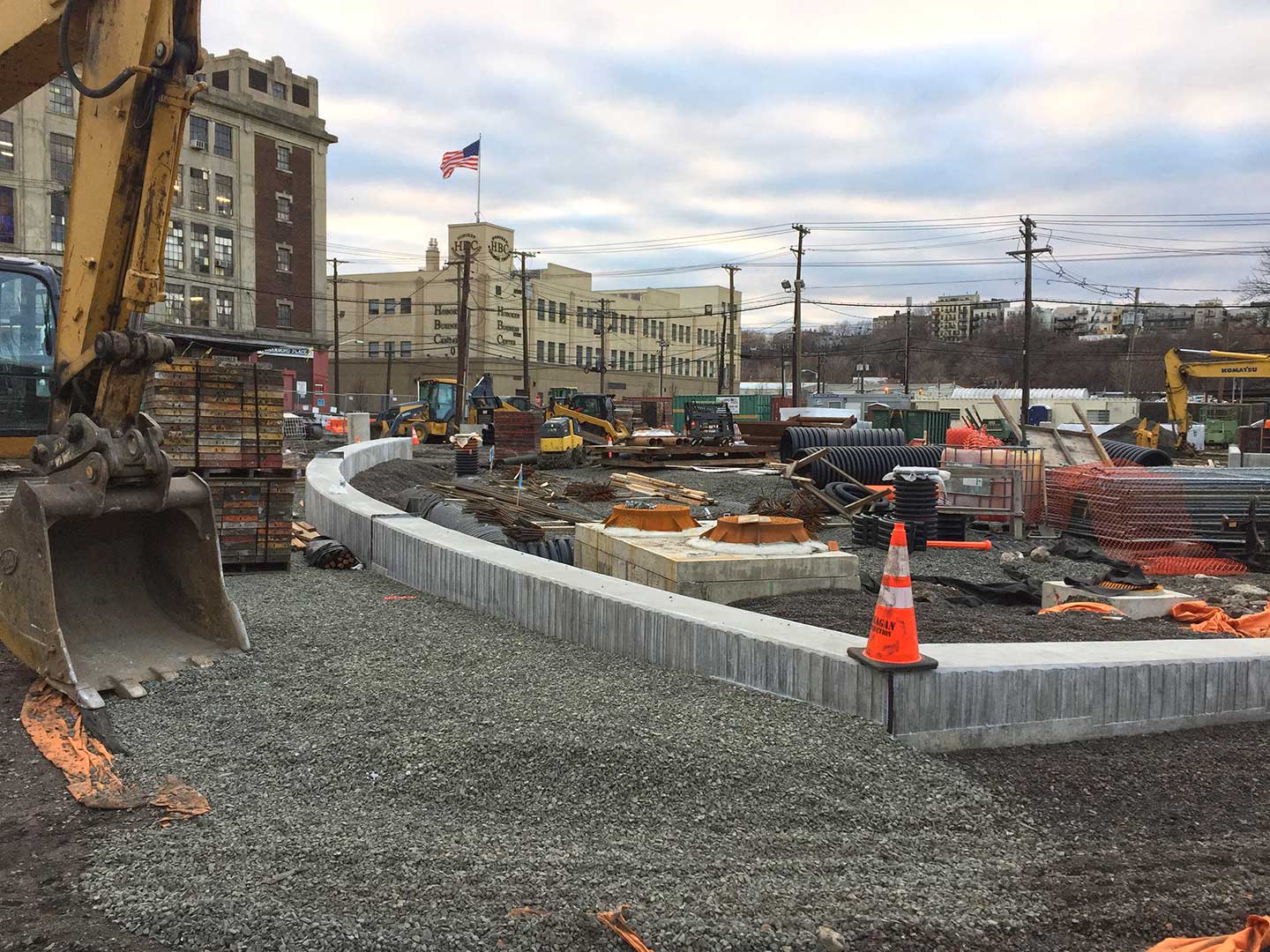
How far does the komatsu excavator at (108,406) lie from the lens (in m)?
5.06

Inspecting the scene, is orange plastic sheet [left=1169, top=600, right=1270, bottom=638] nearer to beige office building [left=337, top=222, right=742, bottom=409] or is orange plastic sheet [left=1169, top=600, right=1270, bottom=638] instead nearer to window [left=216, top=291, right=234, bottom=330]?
window [left=216, top=291, right=234, bottom=330]

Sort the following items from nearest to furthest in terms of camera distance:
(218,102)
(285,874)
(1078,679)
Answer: (285,874) < (1078,679) < (218,102)

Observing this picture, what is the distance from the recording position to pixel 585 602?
6320 millimetres

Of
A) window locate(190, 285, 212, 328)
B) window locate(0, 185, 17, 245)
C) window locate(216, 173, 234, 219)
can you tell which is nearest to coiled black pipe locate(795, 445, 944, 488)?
window locate(190, 285, 212, 328)

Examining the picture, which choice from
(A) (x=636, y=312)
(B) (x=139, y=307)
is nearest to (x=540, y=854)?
(B) (x=139, y=307)

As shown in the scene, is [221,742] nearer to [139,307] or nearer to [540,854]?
[540,854]

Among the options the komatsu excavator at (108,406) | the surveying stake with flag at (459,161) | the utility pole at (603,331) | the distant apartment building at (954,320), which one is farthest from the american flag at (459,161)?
the distant apartment building at (954,320)

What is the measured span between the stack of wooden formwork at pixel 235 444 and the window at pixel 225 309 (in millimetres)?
50114

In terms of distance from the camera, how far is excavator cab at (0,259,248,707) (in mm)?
5000

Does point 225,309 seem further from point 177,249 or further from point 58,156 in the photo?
point 58,156

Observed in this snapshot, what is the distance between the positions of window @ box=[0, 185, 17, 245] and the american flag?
812 inches

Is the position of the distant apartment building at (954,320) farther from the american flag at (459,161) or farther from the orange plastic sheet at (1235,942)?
the orange plastic sheet at (1235,942)

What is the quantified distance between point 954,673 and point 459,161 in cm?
4836

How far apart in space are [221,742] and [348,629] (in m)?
2.19
